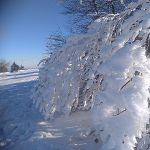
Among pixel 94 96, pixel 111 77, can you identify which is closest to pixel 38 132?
pixel 94 96

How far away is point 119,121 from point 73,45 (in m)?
3.09

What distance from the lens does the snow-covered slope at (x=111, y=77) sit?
3.08m

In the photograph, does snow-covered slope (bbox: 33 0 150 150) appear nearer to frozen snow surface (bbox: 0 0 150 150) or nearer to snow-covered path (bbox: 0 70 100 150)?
frozen snow surface (bbox: 0 0 150 150)

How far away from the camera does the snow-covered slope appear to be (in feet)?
10.1

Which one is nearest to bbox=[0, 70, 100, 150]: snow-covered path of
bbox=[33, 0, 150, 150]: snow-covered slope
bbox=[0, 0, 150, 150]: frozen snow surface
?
bbox=[0, 0, 150, 150]: frozen snow surface

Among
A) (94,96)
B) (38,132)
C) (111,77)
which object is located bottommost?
(38,132)

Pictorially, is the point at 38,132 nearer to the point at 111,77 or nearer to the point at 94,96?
the point at 94,96

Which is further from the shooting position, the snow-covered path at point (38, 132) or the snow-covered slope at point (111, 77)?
the snow-covered path at point (38, 132)

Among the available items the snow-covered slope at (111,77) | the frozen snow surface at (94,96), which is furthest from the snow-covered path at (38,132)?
the snow-covered slope at (111,77)

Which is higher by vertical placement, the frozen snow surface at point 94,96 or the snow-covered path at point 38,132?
the frozen snow surface at point 94,96

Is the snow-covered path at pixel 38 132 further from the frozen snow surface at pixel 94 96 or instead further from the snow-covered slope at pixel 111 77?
the snow-covered slope at pixel 111 77

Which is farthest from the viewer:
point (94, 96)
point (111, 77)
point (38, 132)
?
point (38, 132)

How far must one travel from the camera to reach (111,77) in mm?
3451

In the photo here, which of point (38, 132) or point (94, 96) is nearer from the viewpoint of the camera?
point (94, 96)
